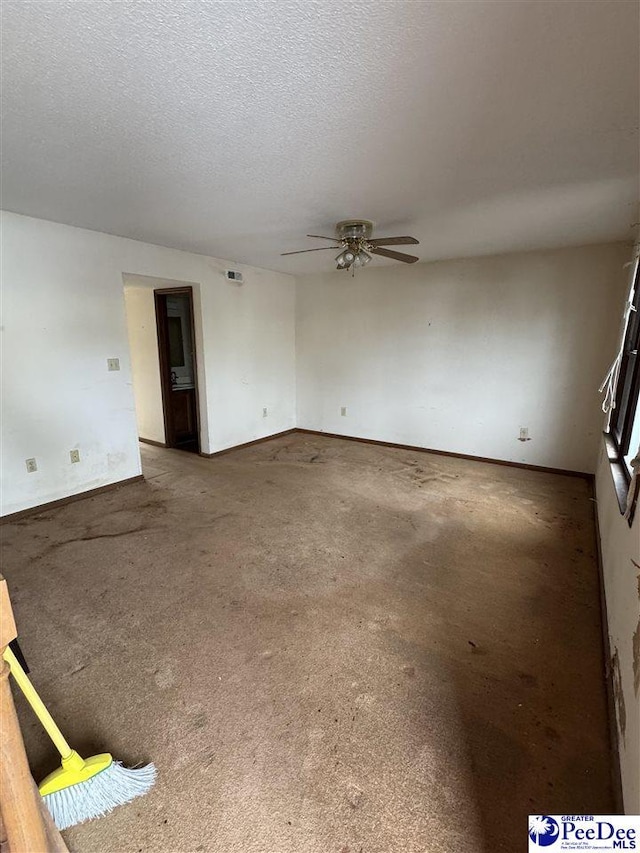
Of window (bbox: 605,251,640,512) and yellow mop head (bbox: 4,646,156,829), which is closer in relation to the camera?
yellow mop head (bbox: 4,646,156,829)

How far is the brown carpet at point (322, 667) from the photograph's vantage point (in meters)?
1.13

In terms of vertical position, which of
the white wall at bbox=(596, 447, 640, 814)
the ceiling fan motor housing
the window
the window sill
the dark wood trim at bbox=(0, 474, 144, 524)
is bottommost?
the dark wood trim at bbox=(0, 474, 144, 524)

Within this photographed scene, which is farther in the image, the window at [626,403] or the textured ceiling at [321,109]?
the window at [626,403]

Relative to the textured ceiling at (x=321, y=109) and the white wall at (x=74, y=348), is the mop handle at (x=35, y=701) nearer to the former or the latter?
the textured ceiling at (x=321, y=109)

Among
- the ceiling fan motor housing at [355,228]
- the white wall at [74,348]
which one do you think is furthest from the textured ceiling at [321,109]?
the white wall at [74,348]

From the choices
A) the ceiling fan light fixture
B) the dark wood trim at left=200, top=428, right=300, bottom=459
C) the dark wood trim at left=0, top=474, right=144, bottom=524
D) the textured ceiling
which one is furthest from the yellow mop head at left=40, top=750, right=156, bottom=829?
the dark wood trim at left=200, top=428, right=300, bottom=459

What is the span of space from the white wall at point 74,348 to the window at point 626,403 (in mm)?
3808

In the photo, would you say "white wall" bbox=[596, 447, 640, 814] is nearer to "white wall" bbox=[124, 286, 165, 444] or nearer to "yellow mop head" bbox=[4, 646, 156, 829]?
"yellow mop head" bbox=[4, 646, 156, 829]

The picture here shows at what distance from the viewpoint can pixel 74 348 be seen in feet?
10.4

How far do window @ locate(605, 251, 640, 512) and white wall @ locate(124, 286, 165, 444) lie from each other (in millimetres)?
Answer: 4666

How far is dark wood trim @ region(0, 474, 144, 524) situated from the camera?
2.93m

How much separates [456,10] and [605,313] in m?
3.45

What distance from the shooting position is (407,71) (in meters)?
1.28

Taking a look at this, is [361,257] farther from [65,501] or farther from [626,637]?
[65,501]
